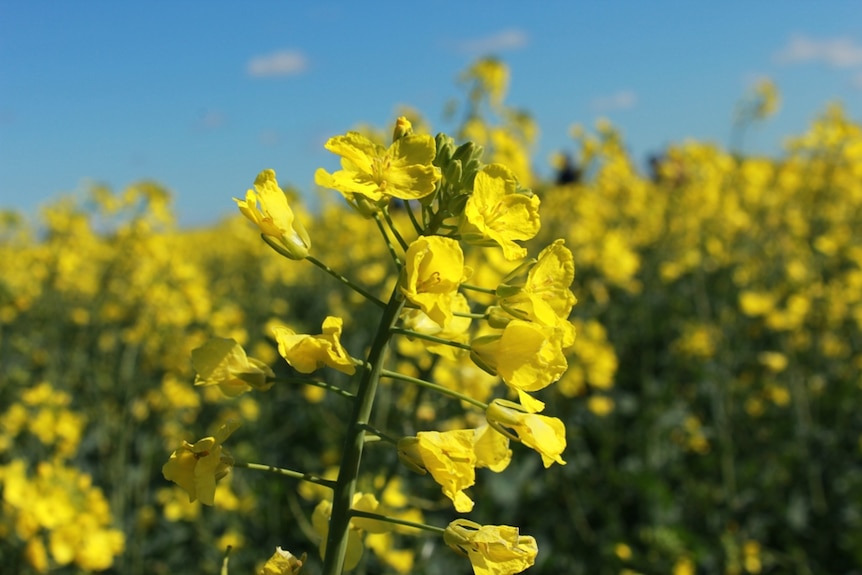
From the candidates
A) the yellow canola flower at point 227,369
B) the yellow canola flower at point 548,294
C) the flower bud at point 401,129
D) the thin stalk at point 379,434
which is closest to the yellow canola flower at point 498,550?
the thin stalk at point 379,434

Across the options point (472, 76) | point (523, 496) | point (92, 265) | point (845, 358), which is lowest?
point (523, 496)

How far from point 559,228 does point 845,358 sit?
8.73 feet

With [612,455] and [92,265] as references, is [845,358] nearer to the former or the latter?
[612,455]

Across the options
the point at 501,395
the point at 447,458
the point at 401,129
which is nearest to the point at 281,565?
the point at 447,458

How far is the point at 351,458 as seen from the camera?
3.89ft

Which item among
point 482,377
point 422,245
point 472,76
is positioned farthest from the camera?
point 472,76

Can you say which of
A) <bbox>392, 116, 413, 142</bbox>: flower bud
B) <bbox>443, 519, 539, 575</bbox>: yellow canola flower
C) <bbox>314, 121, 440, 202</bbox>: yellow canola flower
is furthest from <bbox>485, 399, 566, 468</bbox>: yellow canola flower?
<bbox>392, 116, 413, 142</bbox>: flower bud

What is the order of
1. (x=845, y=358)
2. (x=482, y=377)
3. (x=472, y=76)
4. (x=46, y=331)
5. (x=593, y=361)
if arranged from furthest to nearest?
(x=845, y=358) → (x=46, y=331) → (x=472, y=76) → (x=593, y=361) → (x=482, y=377)

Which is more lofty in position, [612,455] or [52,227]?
[52,227]

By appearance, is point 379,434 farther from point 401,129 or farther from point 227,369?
point 401,129

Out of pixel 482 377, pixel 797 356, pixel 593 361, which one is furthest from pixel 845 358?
pixel 482 377

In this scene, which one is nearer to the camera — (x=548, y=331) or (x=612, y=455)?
(x=548, y=331)

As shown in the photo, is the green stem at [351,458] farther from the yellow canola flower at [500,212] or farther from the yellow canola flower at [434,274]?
the yellow canola flower at [500,212]

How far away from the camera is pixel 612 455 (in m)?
5.29
